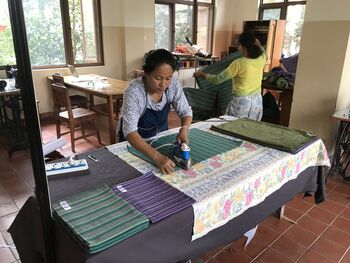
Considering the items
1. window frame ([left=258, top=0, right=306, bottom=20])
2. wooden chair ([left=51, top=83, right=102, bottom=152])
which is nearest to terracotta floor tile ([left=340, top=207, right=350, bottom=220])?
wooden chair ([left=51, top=83, right=102, bottom=152])

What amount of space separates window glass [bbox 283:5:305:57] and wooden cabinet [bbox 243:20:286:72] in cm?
21

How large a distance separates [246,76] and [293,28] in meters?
4.67

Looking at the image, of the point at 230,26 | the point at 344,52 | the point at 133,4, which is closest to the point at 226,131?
the point at 344,52

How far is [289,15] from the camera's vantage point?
251 inches

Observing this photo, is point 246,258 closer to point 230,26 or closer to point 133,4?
point 133,4

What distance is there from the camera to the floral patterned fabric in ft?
3.64

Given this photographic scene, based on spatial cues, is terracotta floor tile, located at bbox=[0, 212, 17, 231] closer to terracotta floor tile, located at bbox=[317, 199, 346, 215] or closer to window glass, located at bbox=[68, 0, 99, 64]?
terracotta floor tile, located at bbox=[317, 199, 346, 215]

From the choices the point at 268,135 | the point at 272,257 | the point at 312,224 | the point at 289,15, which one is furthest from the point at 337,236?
the point at 289,15

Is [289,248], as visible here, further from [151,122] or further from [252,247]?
[151,122]

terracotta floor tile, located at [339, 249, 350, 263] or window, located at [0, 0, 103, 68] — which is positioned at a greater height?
window, located at [0, 0, 103, 68]

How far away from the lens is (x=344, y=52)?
104 inches

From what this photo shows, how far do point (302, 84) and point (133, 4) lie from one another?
322 cm

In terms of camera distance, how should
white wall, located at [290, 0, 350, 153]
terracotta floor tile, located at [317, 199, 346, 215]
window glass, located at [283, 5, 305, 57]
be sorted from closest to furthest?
terracotta floor tile, located at [317, 199, 346, 215] → white wall, located at [290, 0, 350, 153] → window glass, located at [283, 5, 305, 57]

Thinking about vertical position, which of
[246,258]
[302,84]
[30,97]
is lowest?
[246,258]
